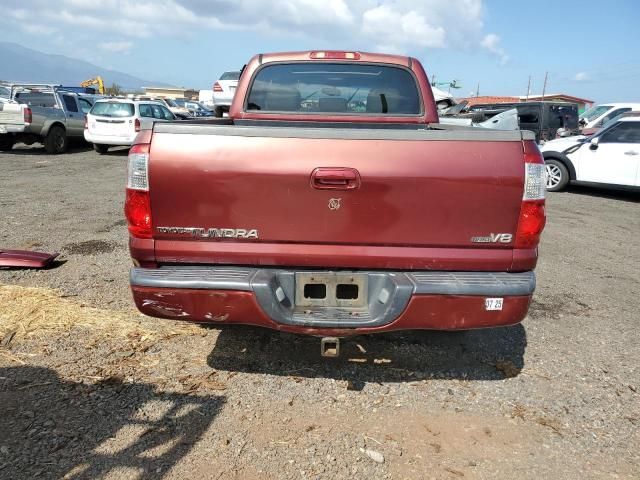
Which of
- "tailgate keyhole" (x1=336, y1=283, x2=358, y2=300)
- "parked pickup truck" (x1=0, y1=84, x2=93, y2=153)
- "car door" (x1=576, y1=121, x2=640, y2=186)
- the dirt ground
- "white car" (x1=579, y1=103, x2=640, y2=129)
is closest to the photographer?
the dirt ground

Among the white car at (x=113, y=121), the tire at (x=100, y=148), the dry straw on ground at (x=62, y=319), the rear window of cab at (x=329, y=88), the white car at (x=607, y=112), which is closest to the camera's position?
the dry straw on ground at (x=62, y=319)

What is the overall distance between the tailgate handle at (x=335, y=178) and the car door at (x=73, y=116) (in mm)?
15582

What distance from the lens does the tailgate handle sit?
2.47 m

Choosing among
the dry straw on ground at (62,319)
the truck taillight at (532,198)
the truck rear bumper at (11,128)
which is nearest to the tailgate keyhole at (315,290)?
the truck taillight at (532,198)

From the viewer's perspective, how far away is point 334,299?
2.63 metres

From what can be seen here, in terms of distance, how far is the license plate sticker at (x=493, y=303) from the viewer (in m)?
2.56

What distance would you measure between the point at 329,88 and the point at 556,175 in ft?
27.3

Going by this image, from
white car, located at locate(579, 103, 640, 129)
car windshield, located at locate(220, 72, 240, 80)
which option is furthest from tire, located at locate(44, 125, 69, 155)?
white car, located at locate(579, 103, 640, 129)

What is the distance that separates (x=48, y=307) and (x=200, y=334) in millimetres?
1299

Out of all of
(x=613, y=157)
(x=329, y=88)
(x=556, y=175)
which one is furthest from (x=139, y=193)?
(x=556, y=175)

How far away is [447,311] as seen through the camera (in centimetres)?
258

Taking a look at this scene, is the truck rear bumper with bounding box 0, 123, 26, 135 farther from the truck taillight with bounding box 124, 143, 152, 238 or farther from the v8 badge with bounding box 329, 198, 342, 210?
the v8 badge with bounding box 329, 198, 342, 210

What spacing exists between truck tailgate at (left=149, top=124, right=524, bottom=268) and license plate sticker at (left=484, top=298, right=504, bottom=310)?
34 centimetres

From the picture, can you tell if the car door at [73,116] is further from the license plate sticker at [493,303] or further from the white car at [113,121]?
the license plate sticker at [493,303]
